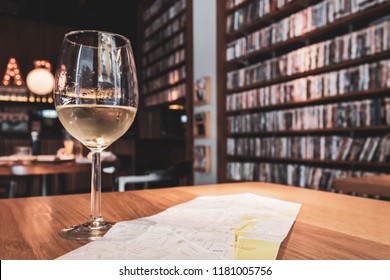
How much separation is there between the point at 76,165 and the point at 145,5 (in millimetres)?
5465

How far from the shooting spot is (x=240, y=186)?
0.86m

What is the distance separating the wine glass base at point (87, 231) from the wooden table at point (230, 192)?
1 centimetres

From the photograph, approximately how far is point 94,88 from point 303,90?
3.18 meters

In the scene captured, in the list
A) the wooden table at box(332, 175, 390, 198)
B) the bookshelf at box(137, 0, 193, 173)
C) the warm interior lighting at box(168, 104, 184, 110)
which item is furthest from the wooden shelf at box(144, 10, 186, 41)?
the wooden table at box(332, 175, 390, 198)

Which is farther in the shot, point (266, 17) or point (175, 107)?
point (175, 107)

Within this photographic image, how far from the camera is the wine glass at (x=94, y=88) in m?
0.43

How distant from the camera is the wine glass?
0.43 meters

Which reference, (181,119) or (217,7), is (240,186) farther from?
(181,119)

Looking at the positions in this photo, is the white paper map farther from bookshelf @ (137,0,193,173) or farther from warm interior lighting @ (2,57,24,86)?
warm interior lighting @ (2,57,24,86)

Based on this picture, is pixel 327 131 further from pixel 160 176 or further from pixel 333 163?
pixel 160 176

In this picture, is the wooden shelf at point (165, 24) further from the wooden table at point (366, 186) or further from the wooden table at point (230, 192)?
the wooden table at point (230, 192)

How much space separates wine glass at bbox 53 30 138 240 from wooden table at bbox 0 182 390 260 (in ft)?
0.19

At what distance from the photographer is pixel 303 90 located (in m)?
3.38

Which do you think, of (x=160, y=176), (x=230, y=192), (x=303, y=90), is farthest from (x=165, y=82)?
(x=230, y=192)
